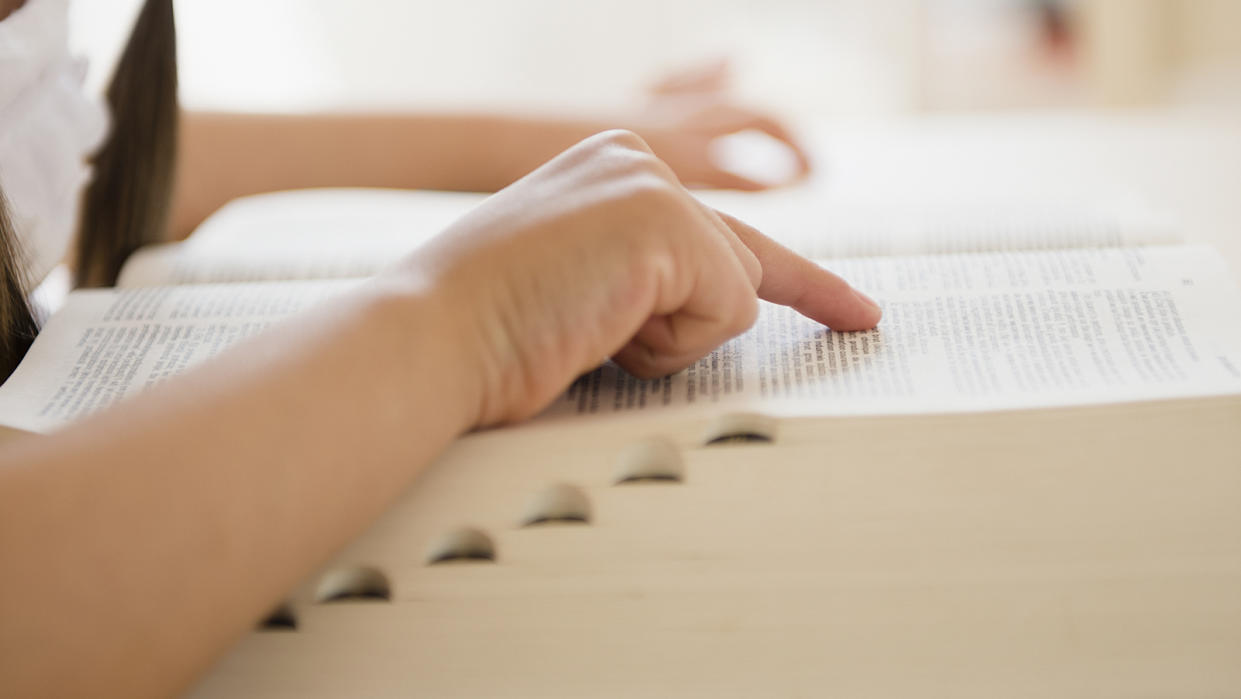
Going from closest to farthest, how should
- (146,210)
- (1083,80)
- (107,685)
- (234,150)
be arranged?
(107,685)
(146,210)
(234,150)
(1083,80)

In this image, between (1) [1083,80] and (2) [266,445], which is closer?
(2) [266,445]

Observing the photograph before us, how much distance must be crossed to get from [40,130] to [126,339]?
167mm

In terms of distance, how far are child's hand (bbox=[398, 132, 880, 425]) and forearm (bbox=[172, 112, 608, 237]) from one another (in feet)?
1.64

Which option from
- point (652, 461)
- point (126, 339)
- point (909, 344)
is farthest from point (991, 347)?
point (126, 339)

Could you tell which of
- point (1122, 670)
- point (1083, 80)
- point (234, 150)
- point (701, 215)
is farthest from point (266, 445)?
point (1083, 80)

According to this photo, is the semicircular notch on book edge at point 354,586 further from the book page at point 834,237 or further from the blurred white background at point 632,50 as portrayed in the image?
the blurred white background at point 632,50

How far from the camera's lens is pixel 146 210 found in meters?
0.69

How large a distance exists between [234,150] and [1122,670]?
0.76 meters

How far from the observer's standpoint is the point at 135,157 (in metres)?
0.69

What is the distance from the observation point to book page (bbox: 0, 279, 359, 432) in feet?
1.16

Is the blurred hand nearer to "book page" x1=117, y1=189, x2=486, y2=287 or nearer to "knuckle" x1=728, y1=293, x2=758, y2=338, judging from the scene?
"book page" x1=117, y1=189, x2=486, y2=287

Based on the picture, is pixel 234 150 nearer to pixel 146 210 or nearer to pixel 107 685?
pixel 146 210

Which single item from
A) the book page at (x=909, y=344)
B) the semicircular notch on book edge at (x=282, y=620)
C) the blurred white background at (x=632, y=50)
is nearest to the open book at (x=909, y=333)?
the book page at (x=909, y=344)

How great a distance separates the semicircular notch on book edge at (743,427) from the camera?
318mm
